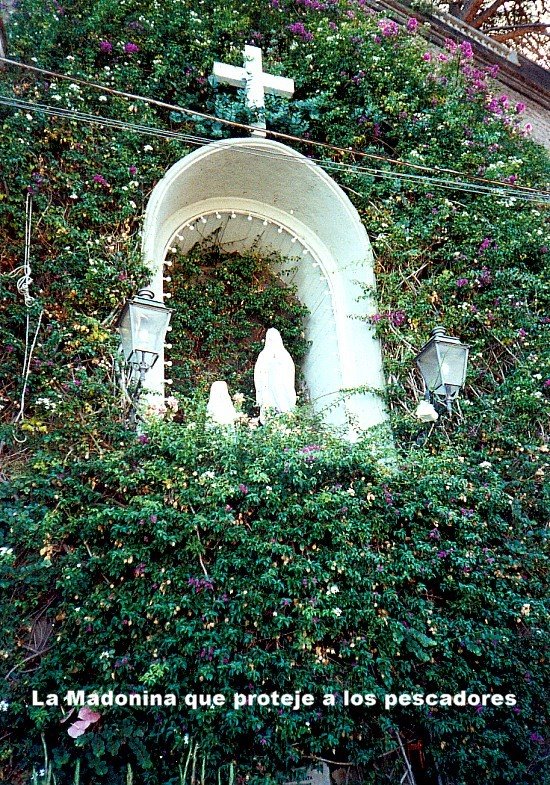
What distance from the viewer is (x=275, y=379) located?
5367mm

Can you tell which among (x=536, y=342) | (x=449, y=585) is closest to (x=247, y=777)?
(x=449, y=585)

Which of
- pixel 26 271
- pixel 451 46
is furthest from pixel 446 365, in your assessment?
pixel 451 46

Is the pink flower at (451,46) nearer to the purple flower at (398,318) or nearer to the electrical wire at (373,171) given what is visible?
the electrical wire at (373,171)

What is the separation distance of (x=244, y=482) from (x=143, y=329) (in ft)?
3.86

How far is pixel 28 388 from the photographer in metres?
4.20

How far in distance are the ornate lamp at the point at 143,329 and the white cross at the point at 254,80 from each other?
2592 millimetres

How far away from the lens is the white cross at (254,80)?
5938 millimetres

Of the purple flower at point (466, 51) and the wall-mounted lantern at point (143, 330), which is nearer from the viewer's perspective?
the wall-mounted lantern at point (143, 330)

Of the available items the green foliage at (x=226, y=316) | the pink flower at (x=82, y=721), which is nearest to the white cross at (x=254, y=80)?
the green foliage at (x=226, y=316)

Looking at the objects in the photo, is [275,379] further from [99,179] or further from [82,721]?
[82,721]

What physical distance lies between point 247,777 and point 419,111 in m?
6.20

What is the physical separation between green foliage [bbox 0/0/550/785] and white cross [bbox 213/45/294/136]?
0.40ft

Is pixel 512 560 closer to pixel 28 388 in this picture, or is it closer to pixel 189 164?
pixel 28 388

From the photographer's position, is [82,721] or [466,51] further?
[466,51]
